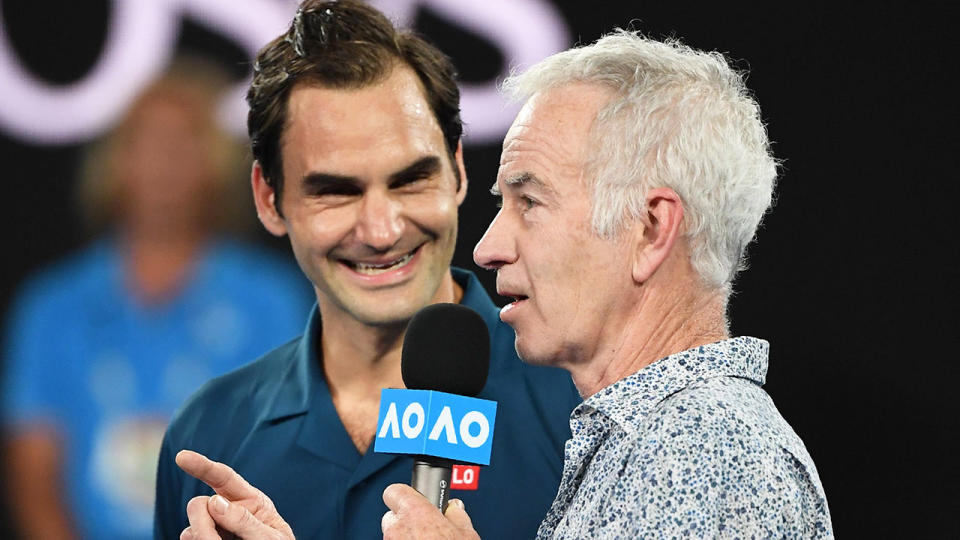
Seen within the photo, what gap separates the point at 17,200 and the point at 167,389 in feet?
2.27

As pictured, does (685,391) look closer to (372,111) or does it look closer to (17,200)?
(372,111)

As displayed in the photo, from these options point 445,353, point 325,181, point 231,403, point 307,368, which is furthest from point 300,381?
point 445,353

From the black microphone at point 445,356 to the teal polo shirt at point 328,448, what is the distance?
1.97 ft

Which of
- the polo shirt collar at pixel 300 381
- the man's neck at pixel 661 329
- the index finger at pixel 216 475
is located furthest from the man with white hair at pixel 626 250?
the polo shirt collar at pixel 300 381

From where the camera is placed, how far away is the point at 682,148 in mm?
1458

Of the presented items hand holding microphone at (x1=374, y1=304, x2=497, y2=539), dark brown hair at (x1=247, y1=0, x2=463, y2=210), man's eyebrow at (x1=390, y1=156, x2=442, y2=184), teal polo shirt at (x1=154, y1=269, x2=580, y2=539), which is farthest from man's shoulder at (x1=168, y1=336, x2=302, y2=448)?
hand holding microphone at (x1=374, y1=304, x2=497, y2=539)

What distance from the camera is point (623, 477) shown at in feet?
4.24

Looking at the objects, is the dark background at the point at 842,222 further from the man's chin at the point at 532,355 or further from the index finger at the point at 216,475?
the man's chin at the point at 532,355

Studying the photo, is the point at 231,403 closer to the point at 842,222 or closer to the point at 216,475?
the point at 216,475

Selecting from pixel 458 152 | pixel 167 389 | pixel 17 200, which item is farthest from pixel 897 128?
pixel 17 200

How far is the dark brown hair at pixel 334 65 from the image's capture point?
2334 millimetres

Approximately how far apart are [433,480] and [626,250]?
381 millimetres

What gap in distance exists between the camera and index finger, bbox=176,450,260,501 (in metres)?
1.66

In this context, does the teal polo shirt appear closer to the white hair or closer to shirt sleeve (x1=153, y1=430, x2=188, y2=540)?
shirt sleeve (x1=153, y1=430, x2=188, y2=540)
